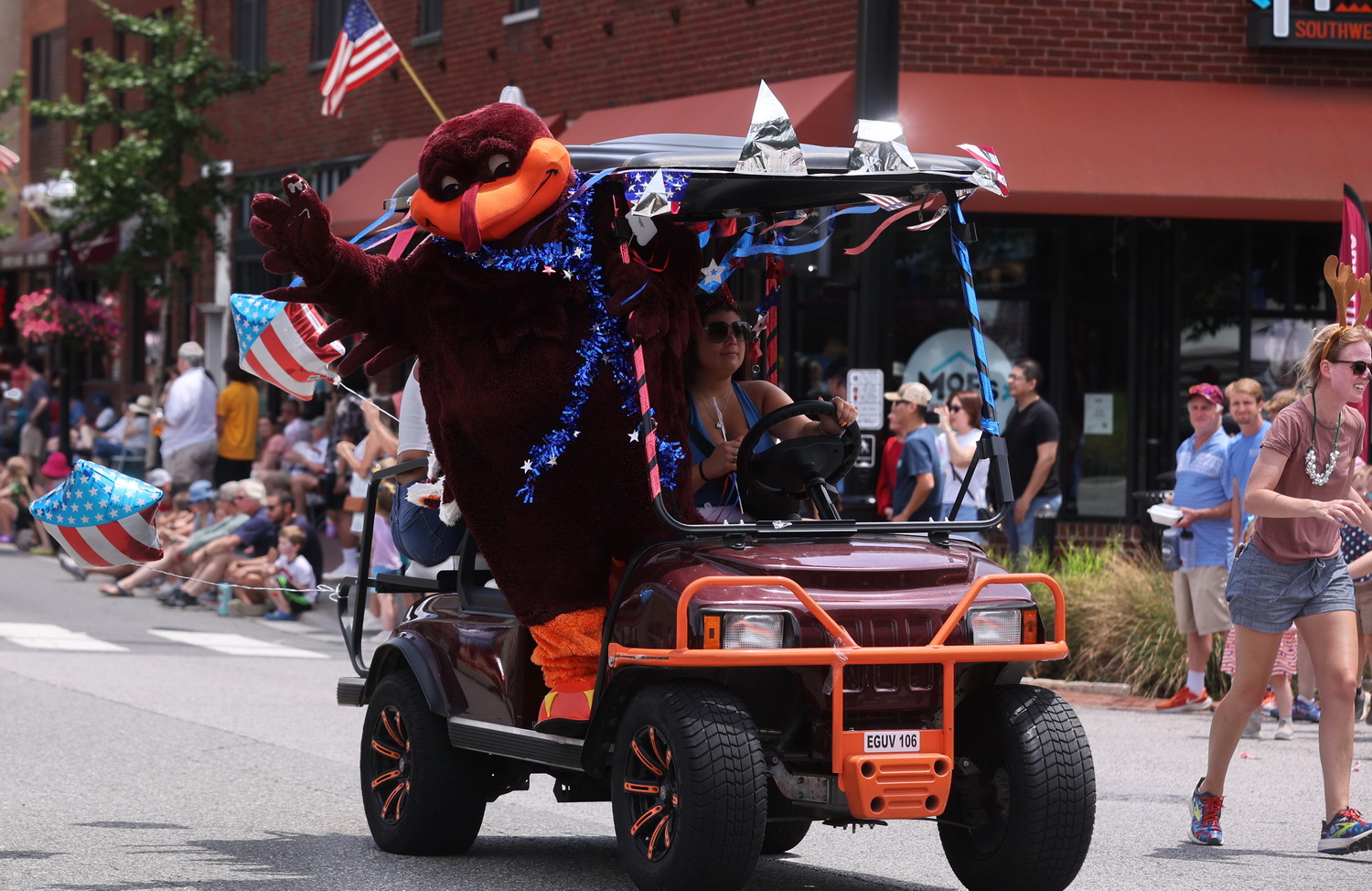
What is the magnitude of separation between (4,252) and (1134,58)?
25470 millimetres

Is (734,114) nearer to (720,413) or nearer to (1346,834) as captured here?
(720,413)

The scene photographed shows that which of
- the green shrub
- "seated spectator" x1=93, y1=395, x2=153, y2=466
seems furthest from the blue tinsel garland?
"seated spectator" x1=93, y1=395, x2=153, y2=466

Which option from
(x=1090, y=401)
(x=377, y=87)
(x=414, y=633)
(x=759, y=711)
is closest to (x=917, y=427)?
(x=1090, y=401)

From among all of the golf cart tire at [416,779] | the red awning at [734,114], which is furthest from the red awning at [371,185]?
the golf cart tire at [416,779]

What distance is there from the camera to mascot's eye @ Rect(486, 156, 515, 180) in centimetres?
627

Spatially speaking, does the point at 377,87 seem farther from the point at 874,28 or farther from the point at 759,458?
the point at 759,458

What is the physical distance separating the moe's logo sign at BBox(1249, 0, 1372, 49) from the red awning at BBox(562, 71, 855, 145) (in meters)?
3.56

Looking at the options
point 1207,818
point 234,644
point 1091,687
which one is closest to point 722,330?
point 1207,818

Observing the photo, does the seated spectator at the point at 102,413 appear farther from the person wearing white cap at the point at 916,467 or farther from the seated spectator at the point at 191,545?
the person wearing white cap at the point at 916,467

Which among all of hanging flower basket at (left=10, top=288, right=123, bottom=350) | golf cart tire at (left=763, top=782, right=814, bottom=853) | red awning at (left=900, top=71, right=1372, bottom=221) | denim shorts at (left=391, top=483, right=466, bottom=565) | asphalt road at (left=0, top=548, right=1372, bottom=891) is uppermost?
red awning at (left=900, top=71, right=1372, bottom=221)

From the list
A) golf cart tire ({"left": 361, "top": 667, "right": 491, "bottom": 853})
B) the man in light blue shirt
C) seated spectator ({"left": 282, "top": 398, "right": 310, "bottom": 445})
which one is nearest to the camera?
golf cart tire ({"left": 361, "top": 667, "right": 491, "bottom": 853})

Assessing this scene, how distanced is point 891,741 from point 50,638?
10.2 m

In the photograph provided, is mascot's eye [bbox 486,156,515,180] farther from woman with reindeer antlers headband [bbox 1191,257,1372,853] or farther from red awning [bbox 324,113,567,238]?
red awning [bbox 324,113,567,238]

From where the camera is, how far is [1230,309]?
659 inches
